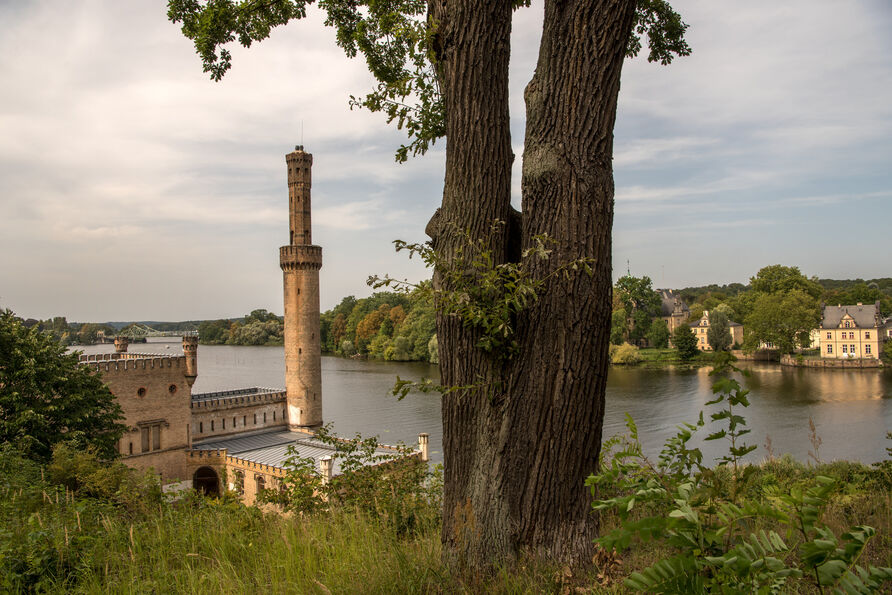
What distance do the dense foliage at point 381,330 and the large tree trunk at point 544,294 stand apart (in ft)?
151

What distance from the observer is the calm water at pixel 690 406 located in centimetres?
2403

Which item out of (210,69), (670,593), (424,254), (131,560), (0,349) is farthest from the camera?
(0,349)

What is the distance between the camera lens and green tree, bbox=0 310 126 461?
13672 mm

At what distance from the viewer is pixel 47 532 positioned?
3451 millimetres

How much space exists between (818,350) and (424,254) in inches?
2658

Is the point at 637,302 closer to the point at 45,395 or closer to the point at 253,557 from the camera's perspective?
the point at 45,395

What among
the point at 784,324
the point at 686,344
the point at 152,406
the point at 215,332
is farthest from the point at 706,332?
the point at 215,332

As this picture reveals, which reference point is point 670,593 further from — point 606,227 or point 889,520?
point 889,520

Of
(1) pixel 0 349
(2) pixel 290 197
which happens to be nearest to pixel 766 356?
(2) pixel 290 197

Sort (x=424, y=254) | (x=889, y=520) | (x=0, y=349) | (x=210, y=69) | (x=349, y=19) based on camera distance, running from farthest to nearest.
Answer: (x=0, y=349) < (x=349, y=19) < (x=210, y=69) < (x=889, y=520) < (x=424, y=254)

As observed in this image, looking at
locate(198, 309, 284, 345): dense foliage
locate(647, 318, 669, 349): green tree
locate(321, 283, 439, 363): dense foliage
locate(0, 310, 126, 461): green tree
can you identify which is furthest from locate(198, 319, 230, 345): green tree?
locate(0, 310, 126, 461): green tree

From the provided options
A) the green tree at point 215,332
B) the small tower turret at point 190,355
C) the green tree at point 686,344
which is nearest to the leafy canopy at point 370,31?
the small tower turret at point 190,355

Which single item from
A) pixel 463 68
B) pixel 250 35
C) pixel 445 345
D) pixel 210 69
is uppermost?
pixel 250 35

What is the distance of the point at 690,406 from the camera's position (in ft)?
106
